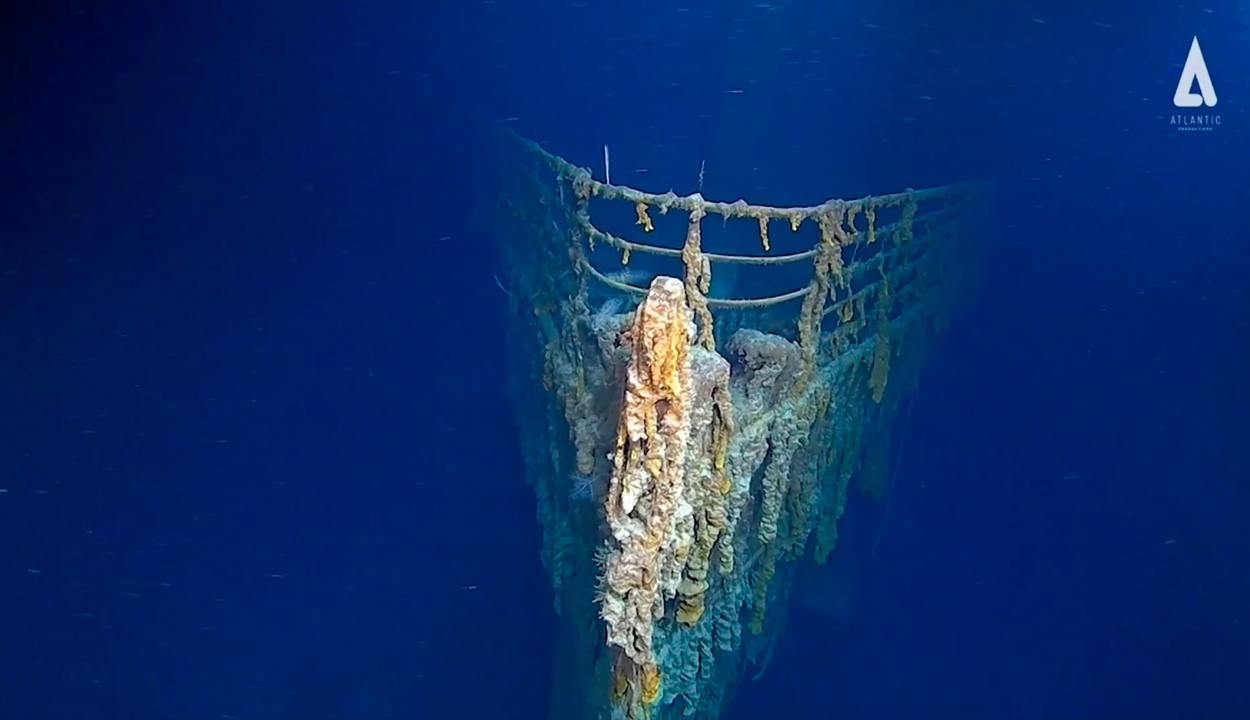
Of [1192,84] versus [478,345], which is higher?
[1192,84]

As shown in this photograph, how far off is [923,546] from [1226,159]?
918 mm

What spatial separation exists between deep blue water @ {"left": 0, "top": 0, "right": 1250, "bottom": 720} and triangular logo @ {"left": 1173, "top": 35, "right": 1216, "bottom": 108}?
0.07 ft

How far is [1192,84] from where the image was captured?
5.75 ft

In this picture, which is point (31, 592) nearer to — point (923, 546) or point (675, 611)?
point (675, 611)

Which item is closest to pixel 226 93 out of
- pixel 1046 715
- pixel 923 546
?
pixel 923 546

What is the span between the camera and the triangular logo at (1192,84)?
5.70 feet

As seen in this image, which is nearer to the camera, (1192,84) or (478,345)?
(1192,84)

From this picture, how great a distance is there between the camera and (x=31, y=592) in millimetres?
2066

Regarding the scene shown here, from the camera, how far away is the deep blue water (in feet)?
5.68

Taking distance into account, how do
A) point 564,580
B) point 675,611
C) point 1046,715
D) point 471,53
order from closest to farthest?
point 471,53 → point 675,611 → point 564,580 → point 1046,715

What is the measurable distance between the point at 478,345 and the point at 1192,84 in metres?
1.38

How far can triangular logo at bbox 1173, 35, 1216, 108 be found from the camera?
5.70ft

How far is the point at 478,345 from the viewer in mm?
1877

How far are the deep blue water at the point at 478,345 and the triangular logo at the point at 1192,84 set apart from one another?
21mm
